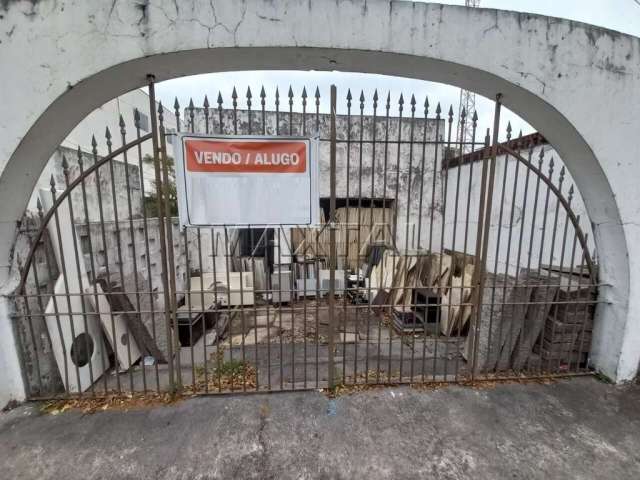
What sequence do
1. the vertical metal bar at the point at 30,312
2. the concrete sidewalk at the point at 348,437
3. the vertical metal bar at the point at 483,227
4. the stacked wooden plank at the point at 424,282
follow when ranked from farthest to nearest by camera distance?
the stacked wooden plank at the point at 424,282 < the vertical metal bar at the point at 483,227 < the vertical metal bar at the point at 30,312 < the concrete sidewalk at the point at 348,437

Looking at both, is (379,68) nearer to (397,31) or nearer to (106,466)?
(397,31)

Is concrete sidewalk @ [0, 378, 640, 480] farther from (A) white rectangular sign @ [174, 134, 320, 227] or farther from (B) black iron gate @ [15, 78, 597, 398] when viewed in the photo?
(A) white rectangular sign @ [174, 134, 320, 227]

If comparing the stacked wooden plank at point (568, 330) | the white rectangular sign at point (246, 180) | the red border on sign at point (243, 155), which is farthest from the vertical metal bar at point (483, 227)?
the red border on sign at point (243, 155)

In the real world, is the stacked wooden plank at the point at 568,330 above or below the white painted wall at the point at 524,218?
below

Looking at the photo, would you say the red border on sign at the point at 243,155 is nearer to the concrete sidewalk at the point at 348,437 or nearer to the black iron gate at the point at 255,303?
the black iron gate at the point at 255,303

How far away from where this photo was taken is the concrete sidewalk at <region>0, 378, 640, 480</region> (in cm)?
192

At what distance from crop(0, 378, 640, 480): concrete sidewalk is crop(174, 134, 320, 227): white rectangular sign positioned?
65.4 inches

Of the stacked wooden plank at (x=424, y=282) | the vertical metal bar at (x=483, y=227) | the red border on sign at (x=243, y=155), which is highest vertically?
the red border on sign at (x=243, y=155)

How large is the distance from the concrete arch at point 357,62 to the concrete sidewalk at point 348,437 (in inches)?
28.2

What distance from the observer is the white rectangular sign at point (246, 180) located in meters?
2.37

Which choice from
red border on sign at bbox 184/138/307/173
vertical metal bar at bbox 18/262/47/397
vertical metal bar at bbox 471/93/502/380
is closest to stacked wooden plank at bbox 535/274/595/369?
vertical metal bar at bbox 471/93/502/380

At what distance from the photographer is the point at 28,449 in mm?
2061

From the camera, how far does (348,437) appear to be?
7.12ft

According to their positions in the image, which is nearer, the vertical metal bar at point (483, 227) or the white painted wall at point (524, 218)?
the vertical metal bar at point (483, 227)
